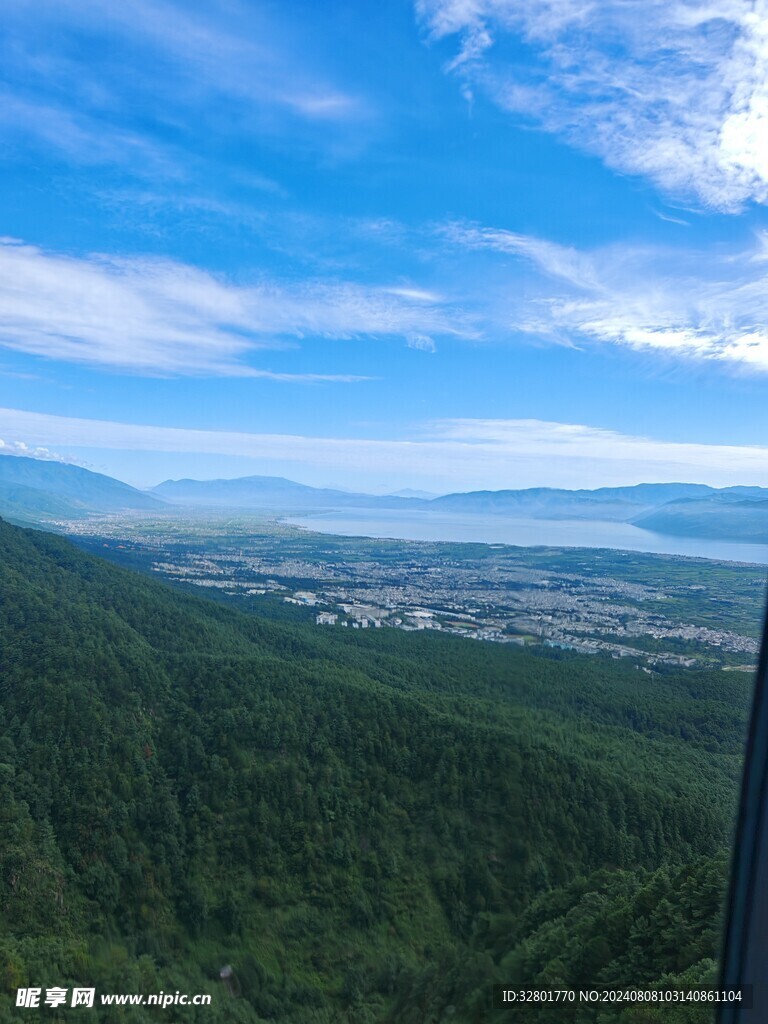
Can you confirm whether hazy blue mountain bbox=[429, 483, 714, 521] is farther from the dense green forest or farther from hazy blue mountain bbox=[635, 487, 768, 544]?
the dense green forest

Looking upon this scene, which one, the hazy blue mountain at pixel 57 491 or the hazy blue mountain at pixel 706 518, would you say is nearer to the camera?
the hazy blue mountain at pixel 706 518

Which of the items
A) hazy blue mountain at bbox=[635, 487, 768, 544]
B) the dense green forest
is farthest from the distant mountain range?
the dense green forest

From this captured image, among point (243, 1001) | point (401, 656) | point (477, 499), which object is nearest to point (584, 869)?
point (243, 1001)

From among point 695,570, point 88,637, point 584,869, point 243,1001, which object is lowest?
point 243,1001

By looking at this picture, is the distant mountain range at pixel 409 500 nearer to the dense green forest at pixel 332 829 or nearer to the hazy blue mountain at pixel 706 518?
the hazy blue mountain at pixel 706 518

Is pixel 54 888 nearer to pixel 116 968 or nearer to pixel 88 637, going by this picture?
pixel 116 968

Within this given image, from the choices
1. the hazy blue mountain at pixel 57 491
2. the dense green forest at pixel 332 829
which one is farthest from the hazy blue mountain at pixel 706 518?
the hazy blue mountain at pixel 57 491

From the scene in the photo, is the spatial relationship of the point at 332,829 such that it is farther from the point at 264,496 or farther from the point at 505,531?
the point at 264,496
